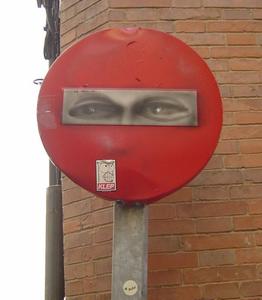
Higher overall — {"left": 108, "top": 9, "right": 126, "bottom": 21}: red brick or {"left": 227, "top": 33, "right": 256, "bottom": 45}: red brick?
{"left": 108, "top": 9, "right": 126, "bottom": 21}: red brick

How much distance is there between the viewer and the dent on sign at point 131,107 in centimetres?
159

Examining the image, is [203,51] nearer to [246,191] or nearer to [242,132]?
[242,132]

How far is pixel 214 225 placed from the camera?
85.1 inches

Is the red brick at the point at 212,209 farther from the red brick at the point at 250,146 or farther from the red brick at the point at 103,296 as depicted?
the red brick at the point at 103,296

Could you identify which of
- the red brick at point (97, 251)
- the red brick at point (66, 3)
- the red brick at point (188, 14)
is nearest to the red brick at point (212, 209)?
the red brick at point (97, 251)

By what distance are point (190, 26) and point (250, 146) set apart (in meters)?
0.66

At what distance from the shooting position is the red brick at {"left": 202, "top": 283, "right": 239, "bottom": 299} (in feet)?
6.73

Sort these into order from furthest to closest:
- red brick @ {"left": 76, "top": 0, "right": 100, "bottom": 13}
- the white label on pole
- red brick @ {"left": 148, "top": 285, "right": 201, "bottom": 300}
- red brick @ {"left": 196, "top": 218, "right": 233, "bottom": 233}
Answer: red brick @ {"left": 76, "top": 0, "right": 100, "bottom": 13}, red brick @ {"left": 196, "top": 218, "right": 233, "bottom": 233}, red brick @ {"left": 148, "top": 285, "right": 201, "bottom": 300}, the white label on pole

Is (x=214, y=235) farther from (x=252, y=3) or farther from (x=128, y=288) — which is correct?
(x=252, y=3)

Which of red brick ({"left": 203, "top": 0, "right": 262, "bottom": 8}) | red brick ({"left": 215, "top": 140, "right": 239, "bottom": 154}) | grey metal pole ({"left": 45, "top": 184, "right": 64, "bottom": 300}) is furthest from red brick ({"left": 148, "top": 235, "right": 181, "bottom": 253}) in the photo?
red brick ({"left": 203, "top": 0, "right": 262, "bottom": 8})

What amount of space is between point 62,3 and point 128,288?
1.83 meters

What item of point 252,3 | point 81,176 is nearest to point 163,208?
point 81,176

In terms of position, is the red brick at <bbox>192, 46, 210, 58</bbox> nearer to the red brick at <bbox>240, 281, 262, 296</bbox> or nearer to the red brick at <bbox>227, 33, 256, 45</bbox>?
the red brick at <bbox>227, 33, 256, 45</bbox>

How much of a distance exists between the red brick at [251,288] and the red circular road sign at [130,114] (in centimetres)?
73
